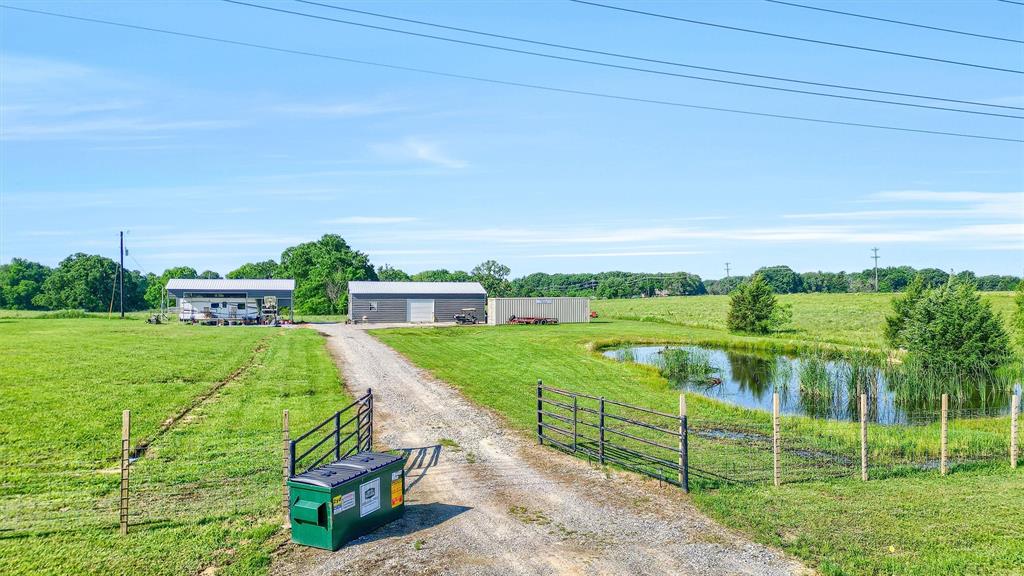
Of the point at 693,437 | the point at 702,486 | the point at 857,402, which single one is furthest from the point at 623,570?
the point at 857,402

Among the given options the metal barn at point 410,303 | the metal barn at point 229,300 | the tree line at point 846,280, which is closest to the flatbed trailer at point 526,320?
the metal barn at point 410,303

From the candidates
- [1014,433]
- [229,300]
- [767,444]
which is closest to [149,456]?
[767,444]

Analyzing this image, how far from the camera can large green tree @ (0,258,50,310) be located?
11931 centimetres

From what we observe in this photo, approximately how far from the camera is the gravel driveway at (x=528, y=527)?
Answer: 9.29 meters

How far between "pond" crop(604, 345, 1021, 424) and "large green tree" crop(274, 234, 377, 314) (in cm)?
6275

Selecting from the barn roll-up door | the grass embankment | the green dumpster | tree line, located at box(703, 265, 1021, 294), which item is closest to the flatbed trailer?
the barn roll-up door

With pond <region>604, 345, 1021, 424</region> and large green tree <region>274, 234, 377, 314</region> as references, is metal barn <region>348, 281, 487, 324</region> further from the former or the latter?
pond <region>604, 345, 1021, 424</region>

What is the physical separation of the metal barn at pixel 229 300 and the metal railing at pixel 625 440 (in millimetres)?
45774

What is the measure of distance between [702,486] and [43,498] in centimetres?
1198

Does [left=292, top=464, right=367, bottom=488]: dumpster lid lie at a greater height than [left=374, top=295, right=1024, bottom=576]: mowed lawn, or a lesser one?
greater

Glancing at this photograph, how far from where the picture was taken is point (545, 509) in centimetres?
1160

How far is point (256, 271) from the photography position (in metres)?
121

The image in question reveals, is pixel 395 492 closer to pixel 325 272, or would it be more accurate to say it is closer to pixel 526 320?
pixel 526 320

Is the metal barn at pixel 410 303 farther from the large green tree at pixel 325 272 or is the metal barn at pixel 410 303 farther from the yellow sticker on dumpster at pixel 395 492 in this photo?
the yellow sticker on dumpster at pixel 395 492
